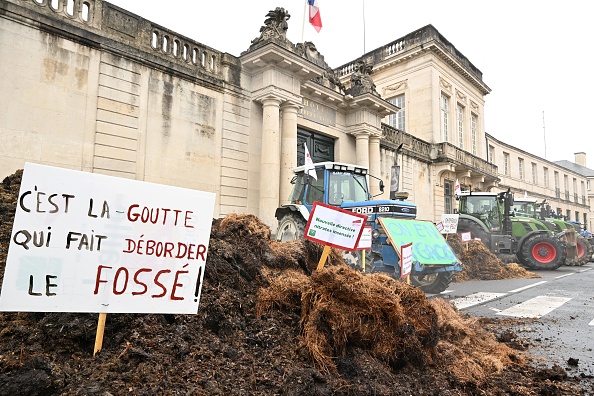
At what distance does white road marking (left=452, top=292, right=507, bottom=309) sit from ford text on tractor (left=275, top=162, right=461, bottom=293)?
590 mm

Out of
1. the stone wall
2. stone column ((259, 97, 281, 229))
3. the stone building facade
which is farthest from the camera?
stone column ((259, 97, 281, 229))

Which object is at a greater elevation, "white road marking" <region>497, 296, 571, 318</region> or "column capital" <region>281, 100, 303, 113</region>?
"column capital" <region>281, 100, 303, 113</region>

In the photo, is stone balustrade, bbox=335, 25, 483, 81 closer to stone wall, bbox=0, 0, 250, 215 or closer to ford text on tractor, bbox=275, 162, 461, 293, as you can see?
stone wall, bbox=0, 0, 250, 215

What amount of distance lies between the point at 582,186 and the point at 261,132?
56466 millimetres

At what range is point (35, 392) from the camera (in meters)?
2.00

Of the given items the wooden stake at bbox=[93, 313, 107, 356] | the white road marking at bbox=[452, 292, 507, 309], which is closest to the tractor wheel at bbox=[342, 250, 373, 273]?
the white road marking at bbox=[452, 292, 507, 309]

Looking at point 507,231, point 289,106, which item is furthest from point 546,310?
point 507,231

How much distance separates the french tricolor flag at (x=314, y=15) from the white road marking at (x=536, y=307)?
11117 mm

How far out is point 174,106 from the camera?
9.79m

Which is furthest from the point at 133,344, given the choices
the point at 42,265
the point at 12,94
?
the point at 12,94

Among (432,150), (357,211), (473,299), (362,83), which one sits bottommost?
(473,299)

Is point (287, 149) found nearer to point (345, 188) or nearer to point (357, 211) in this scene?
point (345, 188)

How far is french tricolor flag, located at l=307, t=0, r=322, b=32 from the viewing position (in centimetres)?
1367

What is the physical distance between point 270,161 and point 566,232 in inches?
503
